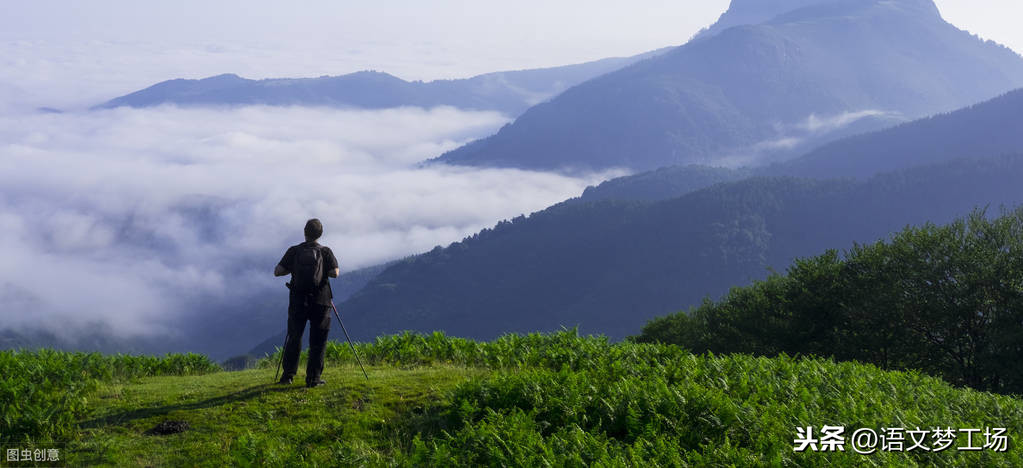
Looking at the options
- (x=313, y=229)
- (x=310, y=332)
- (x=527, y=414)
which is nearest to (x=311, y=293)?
(x=310, y=332)

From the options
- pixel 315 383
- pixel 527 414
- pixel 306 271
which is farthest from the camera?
pixel 315 383

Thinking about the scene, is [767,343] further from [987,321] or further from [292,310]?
[292,310]

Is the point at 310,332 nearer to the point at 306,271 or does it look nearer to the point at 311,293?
the point at 311,293

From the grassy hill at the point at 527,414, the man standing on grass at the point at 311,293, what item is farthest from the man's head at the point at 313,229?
the grassy hill at the point at 527,414

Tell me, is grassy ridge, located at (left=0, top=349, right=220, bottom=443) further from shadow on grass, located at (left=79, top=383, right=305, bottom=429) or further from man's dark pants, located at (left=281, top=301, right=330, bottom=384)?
man's dark pants, located at (left=281, top=301, right=330, bottom=384)

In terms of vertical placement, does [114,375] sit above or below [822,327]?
above

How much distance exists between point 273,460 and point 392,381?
15.4 ft

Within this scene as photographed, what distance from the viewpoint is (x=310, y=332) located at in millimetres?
13070

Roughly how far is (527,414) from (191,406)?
21.1 ft

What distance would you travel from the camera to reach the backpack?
12844mm

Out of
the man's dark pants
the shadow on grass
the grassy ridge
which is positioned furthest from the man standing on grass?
the grassy ridge

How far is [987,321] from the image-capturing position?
98.9 feet

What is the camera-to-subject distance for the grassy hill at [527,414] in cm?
884

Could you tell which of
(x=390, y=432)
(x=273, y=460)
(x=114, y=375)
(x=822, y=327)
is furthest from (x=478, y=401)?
(x=822, y=327)
